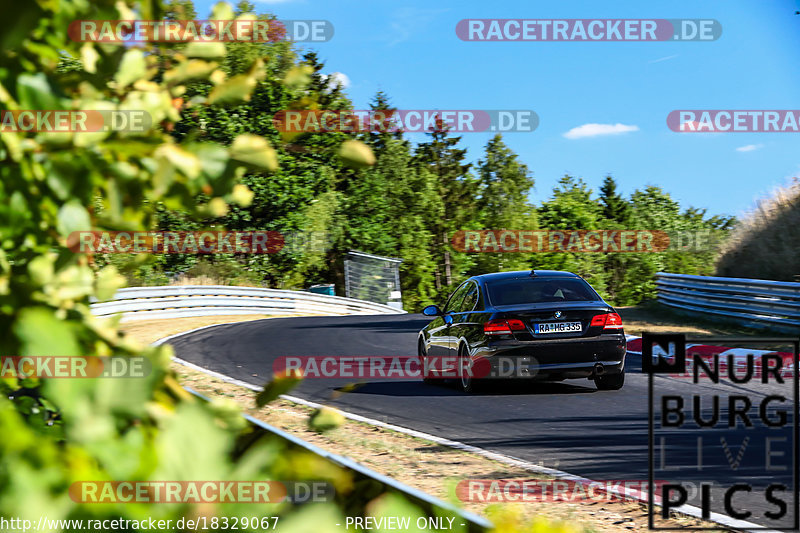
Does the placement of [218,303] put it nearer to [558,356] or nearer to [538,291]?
[538,291]

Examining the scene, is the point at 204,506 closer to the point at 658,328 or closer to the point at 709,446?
the point at 709,446

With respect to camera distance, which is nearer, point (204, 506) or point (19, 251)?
point (204, 506)

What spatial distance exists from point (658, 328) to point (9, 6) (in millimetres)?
18985

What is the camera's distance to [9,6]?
3.87 ft

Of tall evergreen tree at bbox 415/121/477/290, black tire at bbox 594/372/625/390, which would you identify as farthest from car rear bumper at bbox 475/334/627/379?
tall evergreen tree at bbox 415/121/477/290

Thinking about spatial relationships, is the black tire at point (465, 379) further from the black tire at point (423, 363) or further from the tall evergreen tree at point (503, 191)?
the tall evergreen tree at point (503, 191)

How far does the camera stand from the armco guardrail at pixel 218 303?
81.5 feet

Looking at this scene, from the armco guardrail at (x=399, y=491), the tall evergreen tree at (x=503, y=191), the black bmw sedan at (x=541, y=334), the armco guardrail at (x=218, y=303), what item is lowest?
the armco guardrail at (x=218, y=303)

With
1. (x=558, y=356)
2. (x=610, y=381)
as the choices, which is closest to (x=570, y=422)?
(x=558, y=356)

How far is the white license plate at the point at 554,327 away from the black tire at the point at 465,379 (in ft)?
3.80

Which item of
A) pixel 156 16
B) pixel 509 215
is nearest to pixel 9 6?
pixel 156 16

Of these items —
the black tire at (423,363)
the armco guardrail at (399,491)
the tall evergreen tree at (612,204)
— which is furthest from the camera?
the tall evergreen tree at (612,204)

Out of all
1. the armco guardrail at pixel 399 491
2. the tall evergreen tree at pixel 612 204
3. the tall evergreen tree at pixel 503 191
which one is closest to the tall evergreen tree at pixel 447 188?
the tall evergreen tree at pixel 503 191

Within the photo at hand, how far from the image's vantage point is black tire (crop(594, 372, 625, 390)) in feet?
35.5
